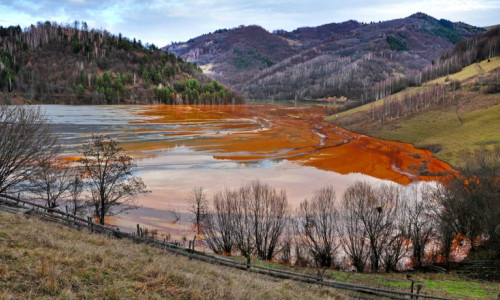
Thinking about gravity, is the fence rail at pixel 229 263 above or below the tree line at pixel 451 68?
below

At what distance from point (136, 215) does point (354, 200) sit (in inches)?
970

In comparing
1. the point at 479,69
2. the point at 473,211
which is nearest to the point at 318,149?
the point at 473,211

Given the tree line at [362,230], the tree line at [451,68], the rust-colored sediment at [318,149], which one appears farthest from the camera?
the tree line at [451,68]

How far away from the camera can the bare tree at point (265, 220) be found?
29719mm

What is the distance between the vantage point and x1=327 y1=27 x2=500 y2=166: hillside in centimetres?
7302

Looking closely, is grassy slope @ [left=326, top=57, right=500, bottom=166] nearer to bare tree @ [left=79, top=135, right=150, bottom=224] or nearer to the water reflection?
the water reflection

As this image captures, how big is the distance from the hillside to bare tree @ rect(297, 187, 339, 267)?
141 feet

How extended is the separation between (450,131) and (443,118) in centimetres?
1167

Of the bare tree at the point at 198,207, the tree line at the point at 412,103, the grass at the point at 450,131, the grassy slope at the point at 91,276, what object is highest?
the tree line at the point at 412,103

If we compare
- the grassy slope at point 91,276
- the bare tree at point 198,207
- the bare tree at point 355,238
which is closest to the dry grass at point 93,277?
the grassy slope at point 91,276

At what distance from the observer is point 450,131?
82.0 m

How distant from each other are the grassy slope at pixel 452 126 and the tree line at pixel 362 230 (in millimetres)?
35233

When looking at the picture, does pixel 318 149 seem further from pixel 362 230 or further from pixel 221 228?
pixel 221 228

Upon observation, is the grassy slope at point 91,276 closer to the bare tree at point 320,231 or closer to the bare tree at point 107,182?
the bare tree at point 320,231
